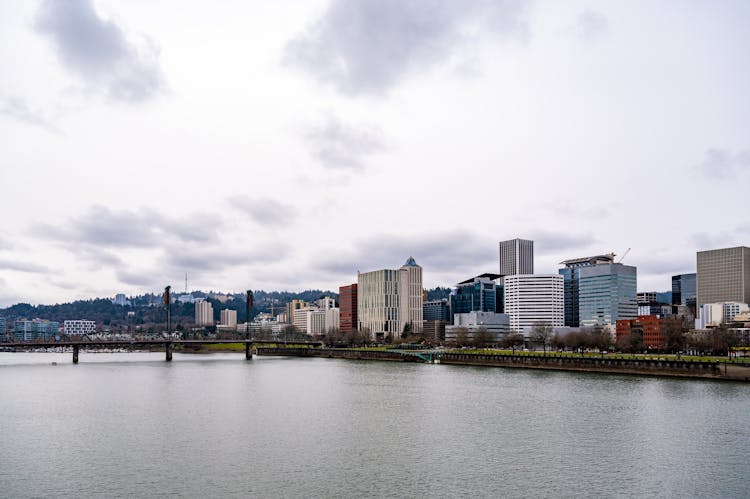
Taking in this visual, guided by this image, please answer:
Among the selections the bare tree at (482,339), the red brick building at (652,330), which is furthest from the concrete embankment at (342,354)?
the red brick building at (652,330)

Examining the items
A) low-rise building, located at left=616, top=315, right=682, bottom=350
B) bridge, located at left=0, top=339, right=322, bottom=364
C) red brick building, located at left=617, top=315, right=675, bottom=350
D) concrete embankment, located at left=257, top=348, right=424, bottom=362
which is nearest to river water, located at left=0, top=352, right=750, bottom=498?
bridge, located at left=0, top=339, right=322, bottom=364

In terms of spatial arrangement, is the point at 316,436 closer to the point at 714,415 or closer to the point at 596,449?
the point at 596,449

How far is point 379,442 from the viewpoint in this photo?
129 ft

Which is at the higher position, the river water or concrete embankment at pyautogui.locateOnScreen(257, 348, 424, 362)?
the river water

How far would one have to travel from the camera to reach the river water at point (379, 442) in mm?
29734

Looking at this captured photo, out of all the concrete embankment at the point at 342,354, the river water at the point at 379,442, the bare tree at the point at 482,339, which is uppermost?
the river water at the point at 379,442

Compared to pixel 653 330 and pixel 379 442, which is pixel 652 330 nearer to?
pixel 653 330

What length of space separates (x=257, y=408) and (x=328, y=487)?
25.5 meters

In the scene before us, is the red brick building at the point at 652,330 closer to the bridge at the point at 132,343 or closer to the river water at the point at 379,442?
the river water at the point at 379,442

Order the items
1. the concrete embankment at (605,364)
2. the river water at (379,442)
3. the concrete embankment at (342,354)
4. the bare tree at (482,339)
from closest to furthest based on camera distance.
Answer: the river water at (379,442), the concrete embankment at (605,364), the concrete embankment at (342,354), the bare tree at (482,339)

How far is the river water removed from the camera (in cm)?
2973

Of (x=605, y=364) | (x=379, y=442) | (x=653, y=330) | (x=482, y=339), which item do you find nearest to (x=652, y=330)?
(x=653, y=330)

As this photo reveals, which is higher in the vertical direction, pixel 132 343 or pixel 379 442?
pixel 379 442

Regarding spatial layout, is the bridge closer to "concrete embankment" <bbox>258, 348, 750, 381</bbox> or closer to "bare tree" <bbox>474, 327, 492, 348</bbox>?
"concrete embankment" <bbox>258, 348, 750, 381</bbox>
